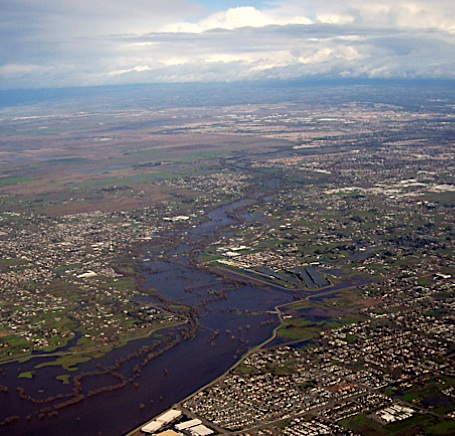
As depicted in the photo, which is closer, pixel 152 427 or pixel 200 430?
pixel 200 430

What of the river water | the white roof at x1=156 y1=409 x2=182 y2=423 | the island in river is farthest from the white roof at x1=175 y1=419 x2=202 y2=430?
the river water

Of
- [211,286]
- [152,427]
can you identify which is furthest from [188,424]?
[211,286]

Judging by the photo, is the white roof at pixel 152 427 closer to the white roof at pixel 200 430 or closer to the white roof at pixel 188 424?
the white roof at pixel 188 424

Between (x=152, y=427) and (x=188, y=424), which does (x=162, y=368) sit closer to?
(x=152, y=427)

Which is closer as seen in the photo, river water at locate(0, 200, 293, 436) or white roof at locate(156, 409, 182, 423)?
white roof at locate(156, 409, 182, 423)

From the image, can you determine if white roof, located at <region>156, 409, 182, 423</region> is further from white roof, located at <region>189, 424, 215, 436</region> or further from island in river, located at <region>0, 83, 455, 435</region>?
white roof, located at <region>189, 424, 215, 436</region>

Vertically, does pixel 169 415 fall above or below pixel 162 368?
above

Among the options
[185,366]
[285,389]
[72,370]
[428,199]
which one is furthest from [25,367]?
[428,199]

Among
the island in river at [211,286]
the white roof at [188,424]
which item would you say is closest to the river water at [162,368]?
the island in river at [211,286]

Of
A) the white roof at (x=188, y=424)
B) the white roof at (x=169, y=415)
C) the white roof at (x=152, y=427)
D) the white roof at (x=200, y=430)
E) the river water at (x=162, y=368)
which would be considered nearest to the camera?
the white roof at (x=200, y=430)
